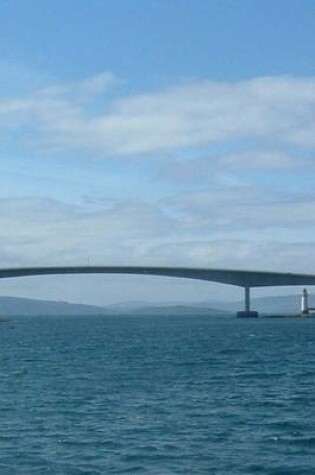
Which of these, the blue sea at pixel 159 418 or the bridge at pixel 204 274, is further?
the bridge at pixel 204 274

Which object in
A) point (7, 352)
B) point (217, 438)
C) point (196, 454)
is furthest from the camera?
point (7, 352)

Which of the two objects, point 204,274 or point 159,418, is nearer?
point 159,418

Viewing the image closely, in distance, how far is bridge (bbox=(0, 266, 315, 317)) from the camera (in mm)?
148375

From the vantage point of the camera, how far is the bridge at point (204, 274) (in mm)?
148375

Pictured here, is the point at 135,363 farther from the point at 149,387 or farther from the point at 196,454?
the point at 196,454

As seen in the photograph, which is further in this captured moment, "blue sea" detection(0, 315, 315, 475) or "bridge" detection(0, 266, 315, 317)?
"bridge" detection(0, 266, 315, 317)

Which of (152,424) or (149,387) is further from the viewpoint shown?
(149,387)

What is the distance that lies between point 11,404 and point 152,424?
8.58 metres

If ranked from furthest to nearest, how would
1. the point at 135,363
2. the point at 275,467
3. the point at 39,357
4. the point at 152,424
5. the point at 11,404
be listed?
the point at 39,357 < the point at 135,363 < the point at 11,404 < the point at 152,424 < the point at 275,467

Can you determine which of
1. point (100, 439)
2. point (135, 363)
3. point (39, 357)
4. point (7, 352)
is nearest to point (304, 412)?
point (100, 439)

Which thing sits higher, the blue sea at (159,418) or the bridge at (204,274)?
the bridge at (204,274)

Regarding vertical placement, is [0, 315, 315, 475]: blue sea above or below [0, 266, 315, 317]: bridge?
below

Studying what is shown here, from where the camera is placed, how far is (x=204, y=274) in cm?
15475

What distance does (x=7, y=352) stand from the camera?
78.8m
